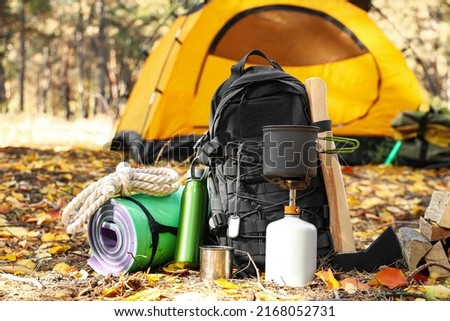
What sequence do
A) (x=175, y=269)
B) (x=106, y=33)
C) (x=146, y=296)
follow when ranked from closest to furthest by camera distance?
(x=146, y=296) < (x=175, y=269) < (x=106, y=33)

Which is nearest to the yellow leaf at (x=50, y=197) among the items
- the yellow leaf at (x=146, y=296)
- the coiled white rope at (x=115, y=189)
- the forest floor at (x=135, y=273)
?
the forest floor at (x=135, y=273)

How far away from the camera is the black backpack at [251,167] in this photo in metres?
2.62

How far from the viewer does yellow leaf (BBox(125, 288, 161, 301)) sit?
221 centimetres

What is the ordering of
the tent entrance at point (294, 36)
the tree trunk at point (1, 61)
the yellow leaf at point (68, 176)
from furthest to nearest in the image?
the tree trunk at point (1, 61) < the tent entrance at point (294, 36) < the yellow leaf at point (68, 176)

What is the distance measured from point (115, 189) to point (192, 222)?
0.39m

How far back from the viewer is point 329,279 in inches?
95.0

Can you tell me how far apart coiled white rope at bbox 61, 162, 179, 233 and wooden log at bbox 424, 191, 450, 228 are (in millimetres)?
1243

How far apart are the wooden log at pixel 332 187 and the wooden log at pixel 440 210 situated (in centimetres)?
40

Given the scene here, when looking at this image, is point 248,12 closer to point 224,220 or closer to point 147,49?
point 147,49

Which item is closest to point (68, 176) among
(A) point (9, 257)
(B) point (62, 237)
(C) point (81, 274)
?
(B) point (62, 237)

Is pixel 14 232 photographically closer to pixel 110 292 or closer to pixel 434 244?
pixel 110 292

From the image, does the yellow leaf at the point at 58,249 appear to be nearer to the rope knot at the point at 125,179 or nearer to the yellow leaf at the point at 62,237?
the yellow leaf at the point at 62,237

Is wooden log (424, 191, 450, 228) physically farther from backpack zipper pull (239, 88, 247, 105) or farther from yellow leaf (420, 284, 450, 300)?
backpack zipper pull (239, 88, 247, 105)

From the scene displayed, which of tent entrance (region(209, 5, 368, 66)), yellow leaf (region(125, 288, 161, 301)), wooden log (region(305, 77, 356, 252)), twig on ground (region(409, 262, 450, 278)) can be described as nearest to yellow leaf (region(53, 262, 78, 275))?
yellow leaf (region(125, 288, 161, 301))
